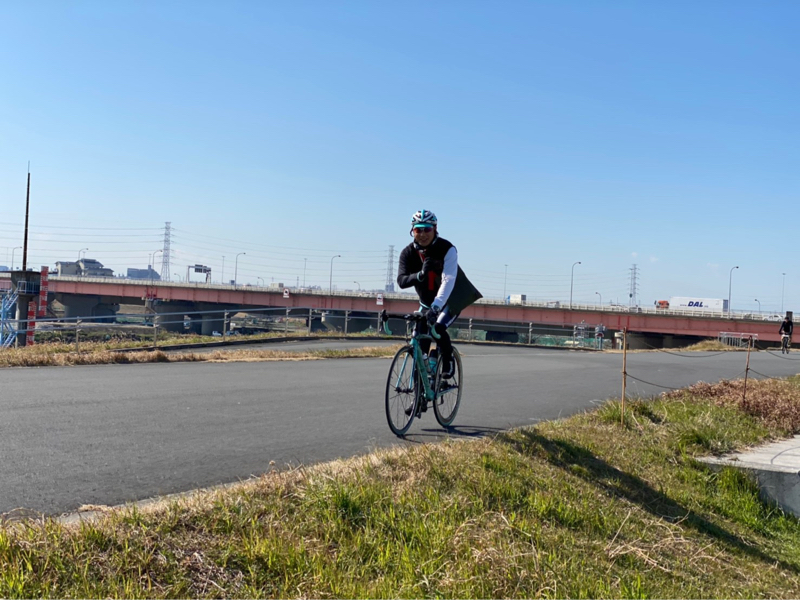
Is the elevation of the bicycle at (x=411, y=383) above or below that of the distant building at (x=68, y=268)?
below

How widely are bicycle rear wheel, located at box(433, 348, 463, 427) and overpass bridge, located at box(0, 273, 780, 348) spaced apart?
4177 cm

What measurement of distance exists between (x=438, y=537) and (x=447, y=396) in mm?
3546

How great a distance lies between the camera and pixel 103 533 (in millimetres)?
3676

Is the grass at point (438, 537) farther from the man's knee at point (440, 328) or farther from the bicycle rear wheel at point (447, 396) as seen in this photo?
the man's knee at point (440, 328)

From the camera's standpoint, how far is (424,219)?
22.0 ft

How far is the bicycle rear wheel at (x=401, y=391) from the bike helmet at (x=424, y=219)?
119cm

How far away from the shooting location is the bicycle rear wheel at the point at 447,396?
754 centimetres

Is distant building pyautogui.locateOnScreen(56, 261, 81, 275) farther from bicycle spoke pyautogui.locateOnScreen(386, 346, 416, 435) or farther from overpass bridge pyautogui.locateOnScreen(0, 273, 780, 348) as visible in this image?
bicycle spoke pyautogui.locateOnScreen(386, 346, 416, 435)

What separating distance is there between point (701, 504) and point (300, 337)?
21.4 metres

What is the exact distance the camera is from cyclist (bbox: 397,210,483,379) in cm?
675

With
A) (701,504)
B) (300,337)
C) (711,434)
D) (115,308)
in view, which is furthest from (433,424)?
(115,308)

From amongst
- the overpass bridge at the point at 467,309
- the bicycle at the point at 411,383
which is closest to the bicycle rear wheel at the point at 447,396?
the bicycle at the point at 411,383

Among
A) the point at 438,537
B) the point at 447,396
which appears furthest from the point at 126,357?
the point at 438,537

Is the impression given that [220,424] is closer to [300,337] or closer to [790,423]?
[790,423]
